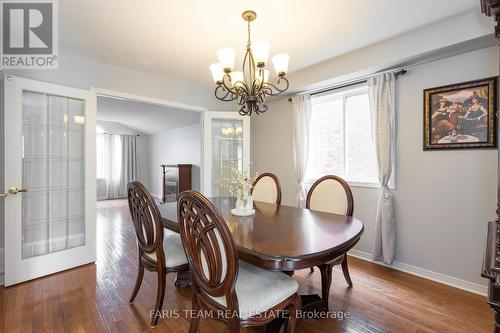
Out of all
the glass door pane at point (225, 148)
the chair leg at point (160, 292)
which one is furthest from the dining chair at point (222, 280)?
the glass door pane at point (225, 148)

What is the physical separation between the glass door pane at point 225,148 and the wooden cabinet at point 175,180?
260 cm

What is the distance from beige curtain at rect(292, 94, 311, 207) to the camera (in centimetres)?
355

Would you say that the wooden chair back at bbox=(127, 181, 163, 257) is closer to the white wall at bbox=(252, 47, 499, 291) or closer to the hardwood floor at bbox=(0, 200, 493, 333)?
the hardwood floor at bbox=(0, 200, 493, 333)

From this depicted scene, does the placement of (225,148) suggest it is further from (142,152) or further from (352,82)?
(142,152)

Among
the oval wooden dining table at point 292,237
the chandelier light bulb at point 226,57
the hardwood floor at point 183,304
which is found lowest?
the hardwood floor at point 183,304

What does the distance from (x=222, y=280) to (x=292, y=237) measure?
1.62 feet

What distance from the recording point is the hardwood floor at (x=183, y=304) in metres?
1.75

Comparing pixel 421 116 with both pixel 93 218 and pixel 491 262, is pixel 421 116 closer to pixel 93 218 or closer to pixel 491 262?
pixel 491 262

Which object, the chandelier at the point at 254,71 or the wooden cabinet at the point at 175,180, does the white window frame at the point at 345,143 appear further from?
the wooden cabinet at the point at 175,180

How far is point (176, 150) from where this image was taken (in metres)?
7.34

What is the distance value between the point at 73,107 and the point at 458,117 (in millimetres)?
4124

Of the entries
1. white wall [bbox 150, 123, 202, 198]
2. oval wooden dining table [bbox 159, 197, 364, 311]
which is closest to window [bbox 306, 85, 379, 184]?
oval wooden dining table [bbox 159, 197, 364, 311]

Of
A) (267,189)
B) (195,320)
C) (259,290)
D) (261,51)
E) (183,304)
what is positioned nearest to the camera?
(259,290)

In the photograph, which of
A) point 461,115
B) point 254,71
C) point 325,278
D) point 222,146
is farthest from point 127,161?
point 461,115
